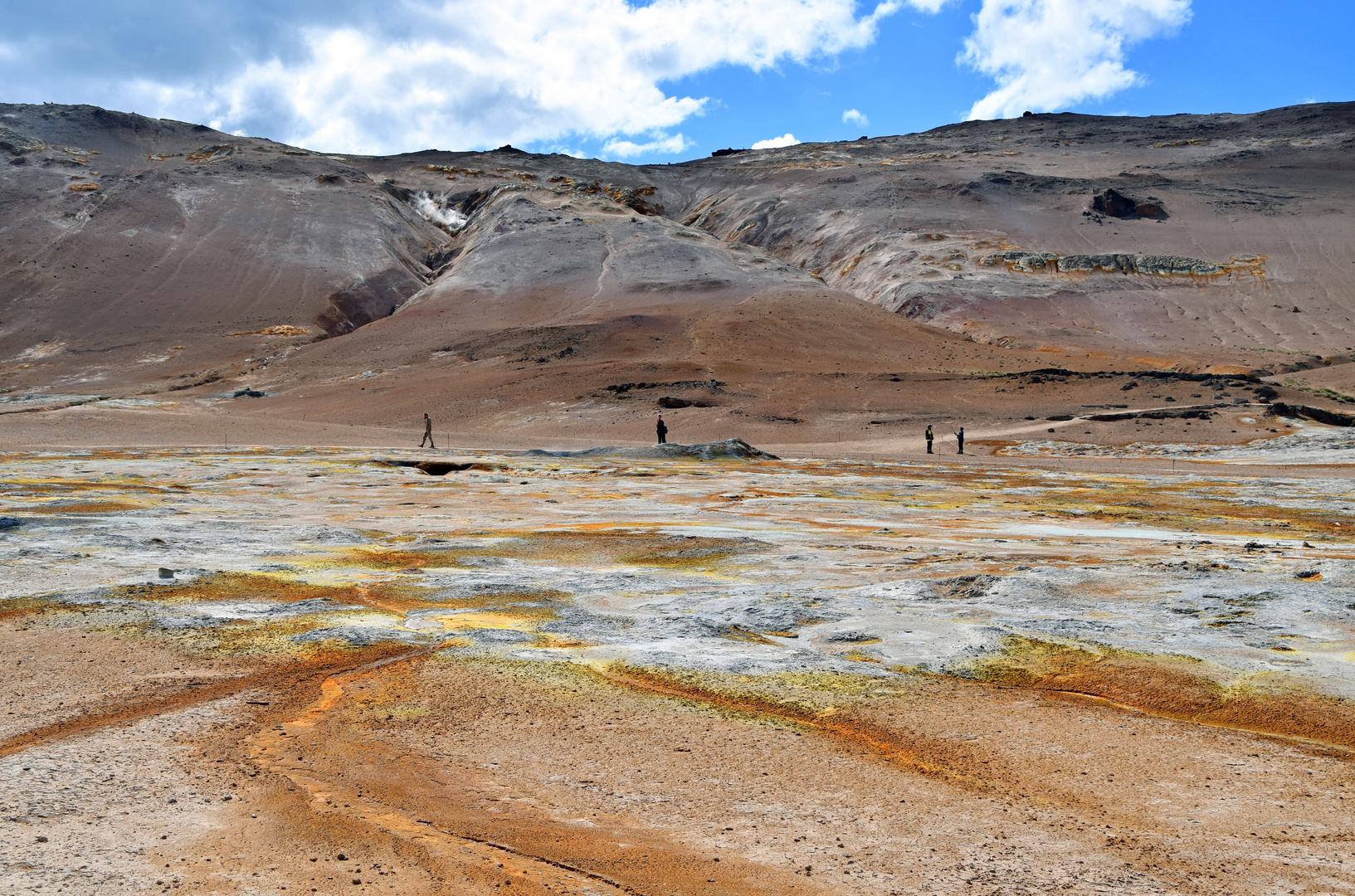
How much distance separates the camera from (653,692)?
247 inches

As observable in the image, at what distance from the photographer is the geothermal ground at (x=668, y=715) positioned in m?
4.05

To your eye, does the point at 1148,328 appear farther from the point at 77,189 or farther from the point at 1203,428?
the point at 77,189

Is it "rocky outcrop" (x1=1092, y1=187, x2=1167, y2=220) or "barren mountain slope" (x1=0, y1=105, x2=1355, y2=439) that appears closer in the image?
"barren mountain slope" (x1=0, y1=105, x2=1355, y2=439)

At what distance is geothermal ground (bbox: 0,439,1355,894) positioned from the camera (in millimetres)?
4055

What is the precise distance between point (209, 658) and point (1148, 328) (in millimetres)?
68133

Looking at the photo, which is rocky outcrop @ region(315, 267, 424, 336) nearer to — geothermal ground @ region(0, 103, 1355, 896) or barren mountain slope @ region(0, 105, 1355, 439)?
barren mountain slope @ region(0, 105, 1355, 439)

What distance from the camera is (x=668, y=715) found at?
19.3 feet

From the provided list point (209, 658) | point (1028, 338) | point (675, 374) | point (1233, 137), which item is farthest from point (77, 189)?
point (1233, 137)

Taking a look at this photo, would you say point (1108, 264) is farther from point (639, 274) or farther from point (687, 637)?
point (687, 637)

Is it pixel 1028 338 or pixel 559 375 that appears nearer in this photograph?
pixel 559 375

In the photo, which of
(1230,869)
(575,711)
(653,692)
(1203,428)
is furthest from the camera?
(1203,428)

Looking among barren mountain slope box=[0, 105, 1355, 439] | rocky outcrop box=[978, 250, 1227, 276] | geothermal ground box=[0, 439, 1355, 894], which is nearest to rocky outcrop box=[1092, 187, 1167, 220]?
barren mountain slope box=[0, 105, 1355, 439]

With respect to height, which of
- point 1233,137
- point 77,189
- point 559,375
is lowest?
point 559,375

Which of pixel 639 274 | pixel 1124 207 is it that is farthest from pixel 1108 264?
pixel 639 274
